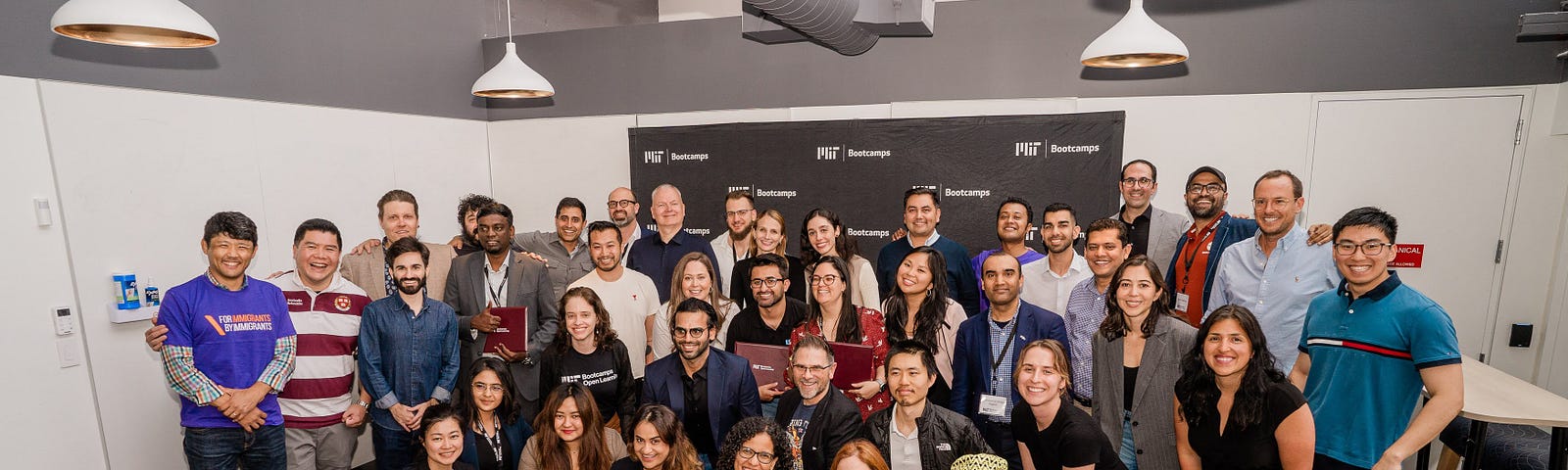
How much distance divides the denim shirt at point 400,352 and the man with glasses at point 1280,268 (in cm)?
417

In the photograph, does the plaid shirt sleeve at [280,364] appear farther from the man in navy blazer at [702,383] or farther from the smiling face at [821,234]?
the smiling face at [821,234]

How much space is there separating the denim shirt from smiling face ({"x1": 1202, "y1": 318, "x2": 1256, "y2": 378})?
3.58m

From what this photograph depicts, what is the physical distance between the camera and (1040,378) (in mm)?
2674

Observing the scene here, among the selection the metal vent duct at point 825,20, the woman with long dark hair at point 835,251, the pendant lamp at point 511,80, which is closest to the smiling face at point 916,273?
the woman with long dark hair at point 835,251

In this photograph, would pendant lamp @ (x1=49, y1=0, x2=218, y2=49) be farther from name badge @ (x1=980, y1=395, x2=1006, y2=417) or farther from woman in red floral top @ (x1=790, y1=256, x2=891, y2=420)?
name badge @ (x1=980, y1=395, x2=1006, y2=417)

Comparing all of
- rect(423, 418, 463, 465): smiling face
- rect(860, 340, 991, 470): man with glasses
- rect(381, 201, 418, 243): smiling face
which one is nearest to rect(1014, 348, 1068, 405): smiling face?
rect(860, 340, 991, 470): man with glasses

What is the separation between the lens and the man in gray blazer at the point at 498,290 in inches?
158

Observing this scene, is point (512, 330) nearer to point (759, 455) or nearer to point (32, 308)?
point (759, 455)

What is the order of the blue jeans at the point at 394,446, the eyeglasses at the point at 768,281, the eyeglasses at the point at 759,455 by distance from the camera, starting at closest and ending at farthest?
the eyeglasses at the point at 759,455
the eyeglasses at the point at 768,281
the blue jeans at the point at 394,446

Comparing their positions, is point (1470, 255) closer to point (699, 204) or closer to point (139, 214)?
point (699, 204)

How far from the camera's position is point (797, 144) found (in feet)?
19.3

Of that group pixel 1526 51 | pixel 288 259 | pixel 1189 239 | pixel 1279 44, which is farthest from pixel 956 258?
pixel 288 259

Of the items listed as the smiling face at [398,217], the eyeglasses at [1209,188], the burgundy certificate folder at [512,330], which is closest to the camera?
the burgundy certificate folder at [512,330]

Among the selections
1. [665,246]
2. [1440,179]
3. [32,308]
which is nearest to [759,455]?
[665,246]
